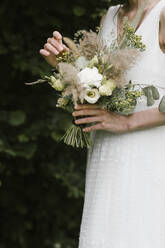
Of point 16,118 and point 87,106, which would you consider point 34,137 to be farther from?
point 87,106

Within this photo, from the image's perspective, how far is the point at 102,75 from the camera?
64.1 inches

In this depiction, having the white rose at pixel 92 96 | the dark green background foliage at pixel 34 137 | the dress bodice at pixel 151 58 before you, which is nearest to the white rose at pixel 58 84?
the white rose at pixel 92 96

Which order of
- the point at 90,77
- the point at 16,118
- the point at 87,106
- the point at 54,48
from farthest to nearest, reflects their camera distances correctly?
1. the point at 16,118
2. the point at 54,48
3. the point at 87,106
4. the point at 90,77

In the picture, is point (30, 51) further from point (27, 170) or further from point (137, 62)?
point (137, 62)

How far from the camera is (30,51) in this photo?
9.49ft

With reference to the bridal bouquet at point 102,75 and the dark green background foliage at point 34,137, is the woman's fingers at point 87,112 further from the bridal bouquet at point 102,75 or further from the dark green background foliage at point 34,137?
the dark green background foliage at point 34,137

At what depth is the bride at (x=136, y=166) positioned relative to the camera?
174cm

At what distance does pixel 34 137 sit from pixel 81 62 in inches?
46.3

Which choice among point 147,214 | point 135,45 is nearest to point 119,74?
point 135,45

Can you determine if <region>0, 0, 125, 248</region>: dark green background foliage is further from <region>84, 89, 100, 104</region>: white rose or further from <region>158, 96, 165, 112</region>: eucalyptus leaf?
<region>158, 96, 165, 112</region>: eucalyptus leaf

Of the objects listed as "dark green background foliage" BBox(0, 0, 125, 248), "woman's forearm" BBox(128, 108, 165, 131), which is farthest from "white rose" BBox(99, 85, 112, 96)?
"dark green background foliage" BBox(0, 0, 125, 248)

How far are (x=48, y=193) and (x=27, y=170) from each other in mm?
352

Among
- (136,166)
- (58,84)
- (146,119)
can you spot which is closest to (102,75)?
(58,84)

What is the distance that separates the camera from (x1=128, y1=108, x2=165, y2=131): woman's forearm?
1.74m
